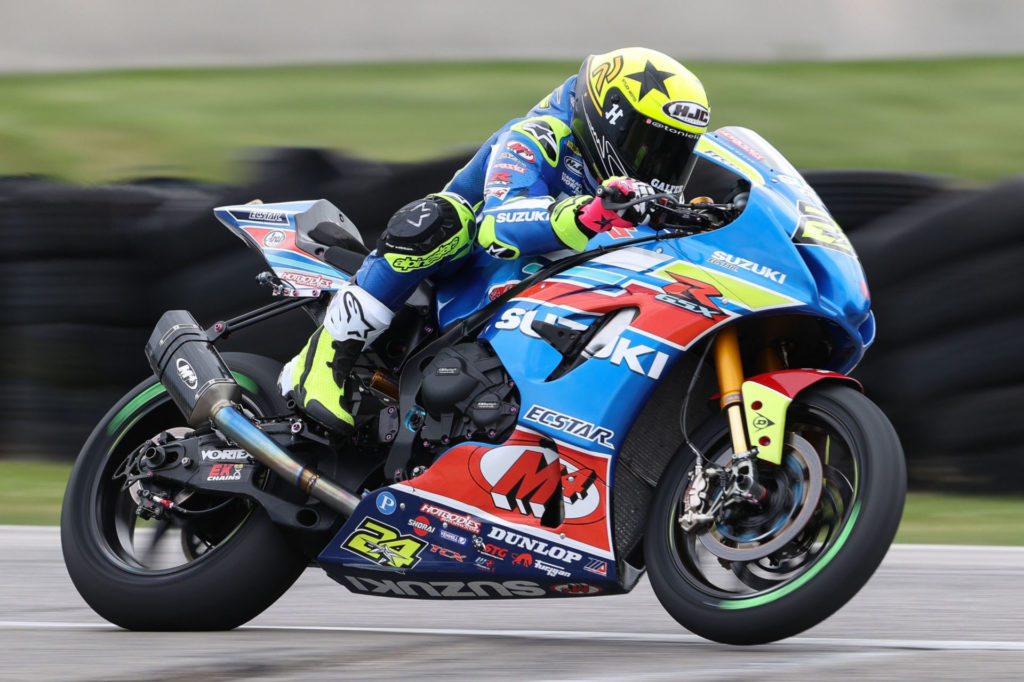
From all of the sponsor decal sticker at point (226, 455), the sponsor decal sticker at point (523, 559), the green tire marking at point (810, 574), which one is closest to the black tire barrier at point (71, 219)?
Result: the sponsor decal sticker at point (226, 455)

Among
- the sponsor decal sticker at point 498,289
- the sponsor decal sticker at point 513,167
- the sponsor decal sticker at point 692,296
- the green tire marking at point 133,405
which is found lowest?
the green tire marking at point 133,405

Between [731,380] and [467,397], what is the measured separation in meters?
0.73

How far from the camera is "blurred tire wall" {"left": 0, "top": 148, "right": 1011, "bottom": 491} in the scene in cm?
590

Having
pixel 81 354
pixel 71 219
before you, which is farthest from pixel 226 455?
pixel 71 219

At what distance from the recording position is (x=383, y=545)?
391 cm

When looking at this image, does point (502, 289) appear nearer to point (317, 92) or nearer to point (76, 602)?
point (76, 602)

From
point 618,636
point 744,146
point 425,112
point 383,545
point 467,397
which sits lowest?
point 425,112

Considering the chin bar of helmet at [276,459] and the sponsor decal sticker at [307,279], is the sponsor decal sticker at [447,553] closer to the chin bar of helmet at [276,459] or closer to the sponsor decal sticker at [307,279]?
the chin bar of helmet at [276,459]

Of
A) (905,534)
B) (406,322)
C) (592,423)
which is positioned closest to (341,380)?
(406,322)

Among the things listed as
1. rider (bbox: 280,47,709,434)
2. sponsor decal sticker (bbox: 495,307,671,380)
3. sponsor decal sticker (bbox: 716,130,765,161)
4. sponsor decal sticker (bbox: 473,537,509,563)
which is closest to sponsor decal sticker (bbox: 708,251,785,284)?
sponsor decal sticker (bbox: 495,307,671,380)

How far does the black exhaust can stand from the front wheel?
4.50 feet

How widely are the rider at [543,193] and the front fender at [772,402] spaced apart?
533 millimetres

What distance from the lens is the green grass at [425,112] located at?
10.6m

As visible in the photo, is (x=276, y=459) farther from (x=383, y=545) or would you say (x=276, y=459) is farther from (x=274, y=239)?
(x=274, y=239)
